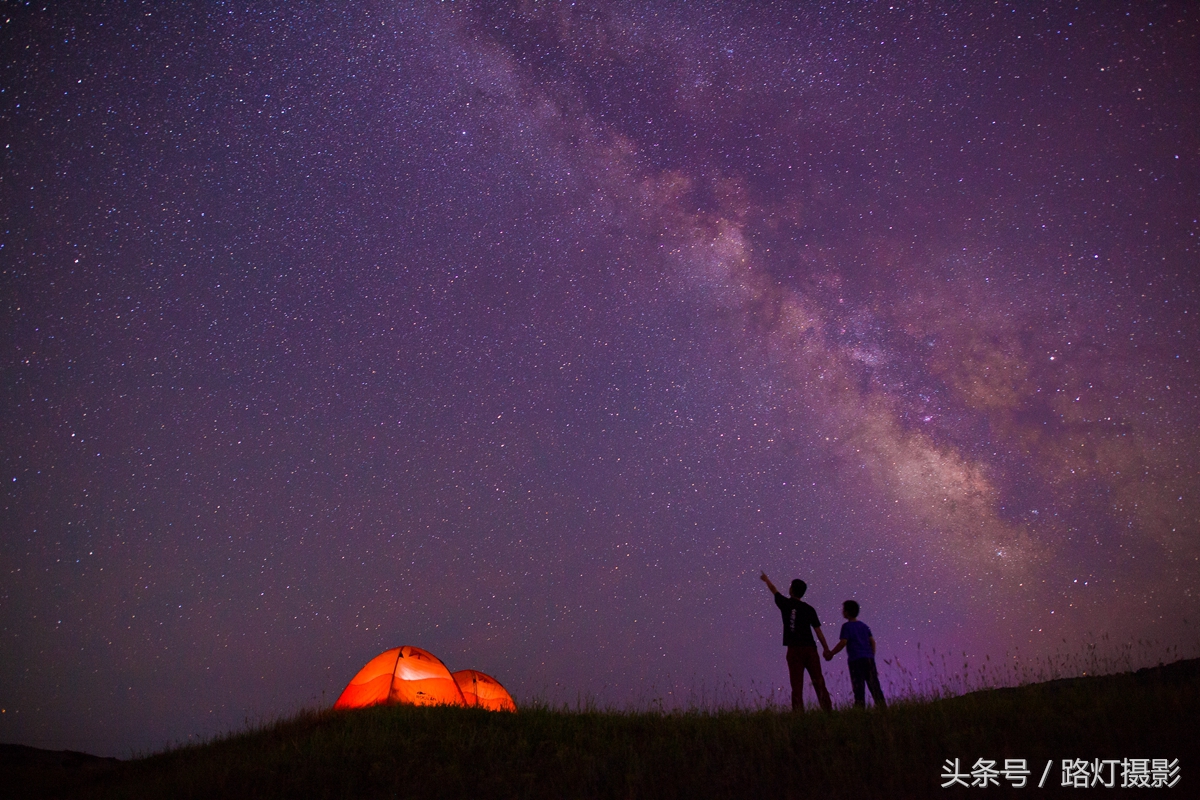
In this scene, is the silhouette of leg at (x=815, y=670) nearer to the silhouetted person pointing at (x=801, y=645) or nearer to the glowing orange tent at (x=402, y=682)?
the silhouetted person pointing at (x=801, y=645)

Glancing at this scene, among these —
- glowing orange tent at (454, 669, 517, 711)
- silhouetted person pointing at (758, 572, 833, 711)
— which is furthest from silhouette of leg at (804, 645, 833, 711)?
glowing orange tent at (454, 669, 517, 711)

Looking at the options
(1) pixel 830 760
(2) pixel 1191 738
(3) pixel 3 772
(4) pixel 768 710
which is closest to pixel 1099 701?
(2) pixel 1191 738

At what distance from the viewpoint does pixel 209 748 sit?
9.34m

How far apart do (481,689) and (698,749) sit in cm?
876

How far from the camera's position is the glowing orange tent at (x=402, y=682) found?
11.8 meters

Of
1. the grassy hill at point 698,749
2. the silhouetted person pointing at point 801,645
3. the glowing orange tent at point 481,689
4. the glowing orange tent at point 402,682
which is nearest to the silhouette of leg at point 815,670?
the silhouetted person pointing at point 801,645

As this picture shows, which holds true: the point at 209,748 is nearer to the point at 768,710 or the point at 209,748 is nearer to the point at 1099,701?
the point at 768,710

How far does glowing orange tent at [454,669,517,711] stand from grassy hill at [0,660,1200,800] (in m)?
5.03

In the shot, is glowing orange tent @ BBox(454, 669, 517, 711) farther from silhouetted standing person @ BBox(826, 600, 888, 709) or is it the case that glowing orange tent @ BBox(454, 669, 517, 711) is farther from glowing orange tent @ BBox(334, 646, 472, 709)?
silhouetted standing person @ BBox(826, 600, 888, 709)

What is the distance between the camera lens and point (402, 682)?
12.0 meters

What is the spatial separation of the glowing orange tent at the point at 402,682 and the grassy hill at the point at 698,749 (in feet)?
9.11

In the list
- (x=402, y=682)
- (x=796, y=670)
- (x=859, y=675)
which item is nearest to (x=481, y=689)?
(x=402, y=682)

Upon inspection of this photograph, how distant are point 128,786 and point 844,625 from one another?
374 inches

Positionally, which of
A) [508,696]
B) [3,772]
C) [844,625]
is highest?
[844,625]
